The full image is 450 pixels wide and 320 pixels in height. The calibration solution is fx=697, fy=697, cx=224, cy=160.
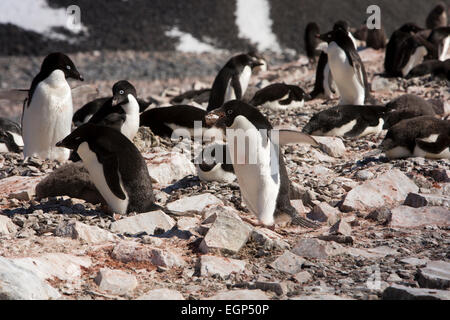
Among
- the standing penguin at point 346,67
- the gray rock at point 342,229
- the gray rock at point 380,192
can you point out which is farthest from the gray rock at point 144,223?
the standing penguin at point 346,67


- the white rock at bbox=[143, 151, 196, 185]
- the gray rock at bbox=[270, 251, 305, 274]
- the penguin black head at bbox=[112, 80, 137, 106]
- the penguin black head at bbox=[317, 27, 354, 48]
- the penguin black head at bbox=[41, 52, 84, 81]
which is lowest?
the gray rock at bbox=[270, 251, 305, 274]

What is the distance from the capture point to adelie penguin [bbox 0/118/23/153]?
26.5 ft

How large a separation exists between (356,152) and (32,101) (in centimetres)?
355

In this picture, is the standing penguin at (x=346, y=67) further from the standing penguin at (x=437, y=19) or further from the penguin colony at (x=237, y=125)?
the standing penguin at (x=437, y=19)

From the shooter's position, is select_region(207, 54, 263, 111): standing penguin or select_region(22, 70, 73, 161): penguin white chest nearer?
select_region(22, 70, 73, 161): penguin white chest

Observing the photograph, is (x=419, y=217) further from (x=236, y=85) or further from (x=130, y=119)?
(x=236, y=85)

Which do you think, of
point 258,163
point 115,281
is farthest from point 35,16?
point 115,281

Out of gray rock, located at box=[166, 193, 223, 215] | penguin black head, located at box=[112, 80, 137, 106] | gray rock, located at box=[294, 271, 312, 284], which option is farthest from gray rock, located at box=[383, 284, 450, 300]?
penguin black head, located at box=[112, 80, 137, 106]

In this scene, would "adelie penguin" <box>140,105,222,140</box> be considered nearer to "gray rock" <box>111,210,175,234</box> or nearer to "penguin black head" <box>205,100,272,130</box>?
"penguin black head" <box>205,100,272,130</box>

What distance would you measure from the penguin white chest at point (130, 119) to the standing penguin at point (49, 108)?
572 mm

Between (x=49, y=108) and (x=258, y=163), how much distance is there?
3.03 m

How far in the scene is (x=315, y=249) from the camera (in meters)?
4.21

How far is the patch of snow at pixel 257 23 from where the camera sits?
21.7 m
